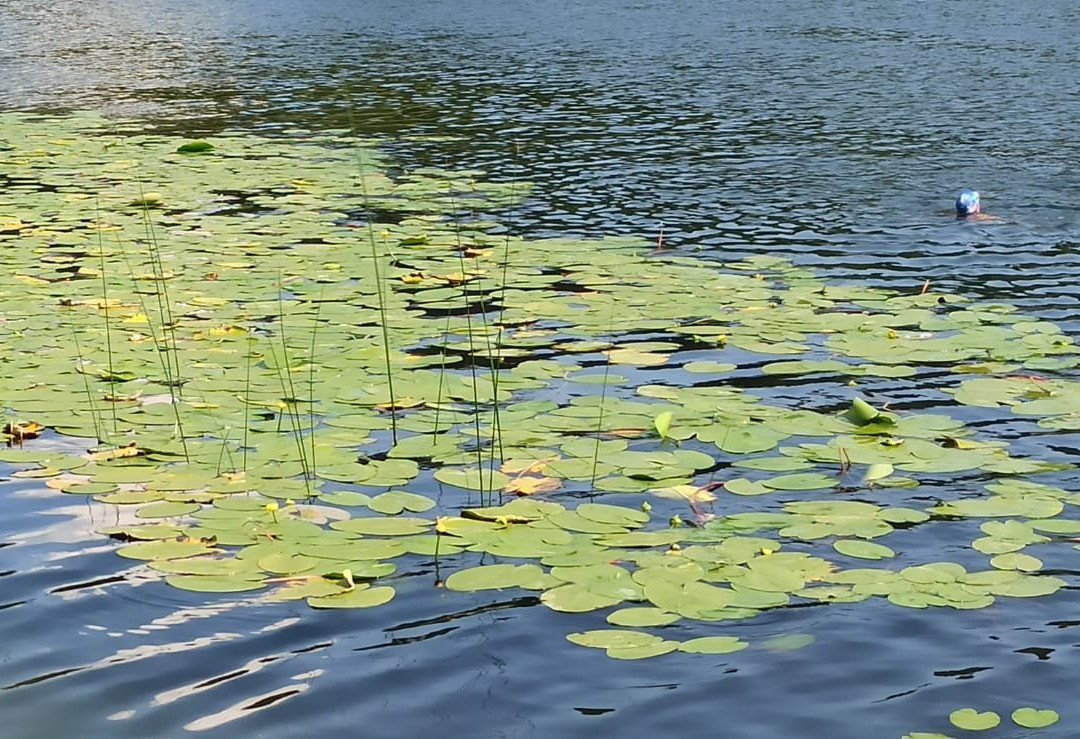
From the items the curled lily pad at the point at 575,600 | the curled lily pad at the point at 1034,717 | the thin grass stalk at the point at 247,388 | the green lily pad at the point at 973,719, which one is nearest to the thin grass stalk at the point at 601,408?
the curled lily pad at the point at 575,600

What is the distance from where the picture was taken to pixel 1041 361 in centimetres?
888

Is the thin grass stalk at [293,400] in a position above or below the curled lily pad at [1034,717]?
above

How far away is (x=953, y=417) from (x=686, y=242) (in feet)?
18.4

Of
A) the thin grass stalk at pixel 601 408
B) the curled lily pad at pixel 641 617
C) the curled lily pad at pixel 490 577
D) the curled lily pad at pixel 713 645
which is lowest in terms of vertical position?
the curled lily pad at pixel 713 645

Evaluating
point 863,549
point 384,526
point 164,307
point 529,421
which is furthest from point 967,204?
point 384,526

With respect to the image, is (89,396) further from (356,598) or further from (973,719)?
(973,719)

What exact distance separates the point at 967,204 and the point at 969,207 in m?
0.06

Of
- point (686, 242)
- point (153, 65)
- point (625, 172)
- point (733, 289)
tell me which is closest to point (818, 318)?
point (733, 289)

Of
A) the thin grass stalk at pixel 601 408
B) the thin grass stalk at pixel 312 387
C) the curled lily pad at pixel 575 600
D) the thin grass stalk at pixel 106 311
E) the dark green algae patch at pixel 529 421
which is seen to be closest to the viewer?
the curled lily pad at pixel 575 600

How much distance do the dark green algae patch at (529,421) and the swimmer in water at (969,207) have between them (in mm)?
2827

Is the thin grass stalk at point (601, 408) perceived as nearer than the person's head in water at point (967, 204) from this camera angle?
Yes

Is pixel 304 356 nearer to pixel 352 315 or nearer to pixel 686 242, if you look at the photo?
pixel 352 315

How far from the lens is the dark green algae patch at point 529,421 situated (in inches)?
231

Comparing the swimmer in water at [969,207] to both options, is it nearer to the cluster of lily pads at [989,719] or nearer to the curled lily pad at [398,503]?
the curled lily pad at [398,503]
